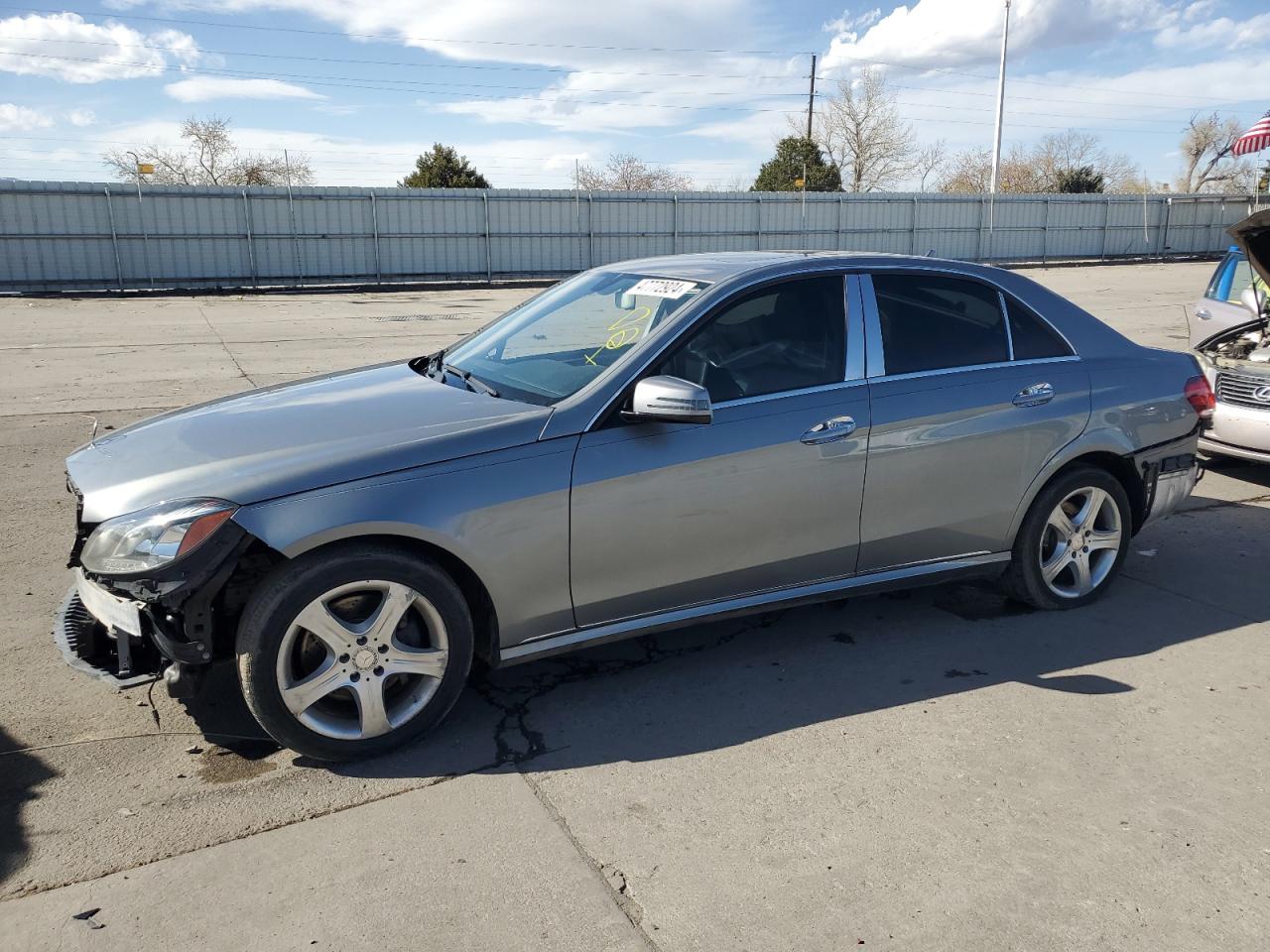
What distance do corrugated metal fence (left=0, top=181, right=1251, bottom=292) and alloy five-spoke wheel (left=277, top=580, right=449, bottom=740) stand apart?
24.4 m

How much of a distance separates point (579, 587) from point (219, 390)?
321 inches

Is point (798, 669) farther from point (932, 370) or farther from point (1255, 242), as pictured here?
point (1255, 242)

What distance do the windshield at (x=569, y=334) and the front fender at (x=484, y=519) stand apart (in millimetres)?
425

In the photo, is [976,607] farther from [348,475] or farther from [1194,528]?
[348,475]

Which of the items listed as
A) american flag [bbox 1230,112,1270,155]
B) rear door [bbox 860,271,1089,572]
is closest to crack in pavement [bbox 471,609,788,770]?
rear door [bbox 860,271,1089,572]

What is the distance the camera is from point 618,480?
3.68 meters

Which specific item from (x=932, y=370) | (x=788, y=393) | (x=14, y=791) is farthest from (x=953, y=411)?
(x=14, y=791)

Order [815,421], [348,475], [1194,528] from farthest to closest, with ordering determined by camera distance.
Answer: [1194,528] → [815,421] → [348,475]

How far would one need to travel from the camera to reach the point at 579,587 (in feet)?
12.2

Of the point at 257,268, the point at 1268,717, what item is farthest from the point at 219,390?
the point at 257,268

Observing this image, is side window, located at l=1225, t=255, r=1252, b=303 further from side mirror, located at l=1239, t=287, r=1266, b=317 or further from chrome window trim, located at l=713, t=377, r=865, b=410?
chrome window trim, located at l=713, t=377, r=865, b=410

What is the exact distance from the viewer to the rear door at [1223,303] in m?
8.76

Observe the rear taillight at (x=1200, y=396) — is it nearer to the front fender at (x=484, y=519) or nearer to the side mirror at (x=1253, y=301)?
the front fender at (x=484, y=519)

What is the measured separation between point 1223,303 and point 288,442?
27.8 feet
